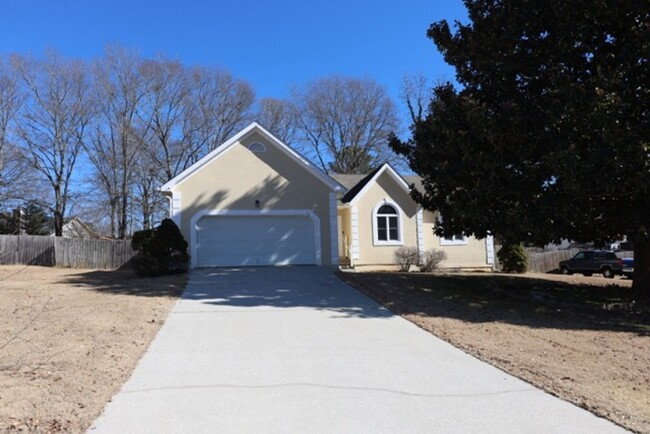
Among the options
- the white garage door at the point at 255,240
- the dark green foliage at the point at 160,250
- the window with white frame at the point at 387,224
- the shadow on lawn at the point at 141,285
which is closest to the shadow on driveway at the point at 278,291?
the shadow on lawn at the point at 141,285

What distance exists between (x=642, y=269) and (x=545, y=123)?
224 inches

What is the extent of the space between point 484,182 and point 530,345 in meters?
5.25

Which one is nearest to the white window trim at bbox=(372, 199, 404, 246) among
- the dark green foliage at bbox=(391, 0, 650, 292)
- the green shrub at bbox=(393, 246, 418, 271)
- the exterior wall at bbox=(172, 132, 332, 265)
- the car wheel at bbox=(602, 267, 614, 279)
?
the green shrub at bbox=(393, 246, 418, 271)

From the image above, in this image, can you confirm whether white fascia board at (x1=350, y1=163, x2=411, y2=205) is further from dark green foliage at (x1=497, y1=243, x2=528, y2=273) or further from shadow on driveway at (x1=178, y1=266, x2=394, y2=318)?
dark green foliage at (x1=497, y1=243, x2=528, y2=273)

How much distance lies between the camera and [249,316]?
32.9 feet

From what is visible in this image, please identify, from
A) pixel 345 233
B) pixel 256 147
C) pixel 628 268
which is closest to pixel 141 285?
pixel 256 147

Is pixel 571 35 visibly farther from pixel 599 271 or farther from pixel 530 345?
pixel 599 271

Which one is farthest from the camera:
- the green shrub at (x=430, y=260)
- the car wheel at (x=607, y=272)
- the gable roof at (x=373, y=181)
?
the car wheel at (x=607, y=272)

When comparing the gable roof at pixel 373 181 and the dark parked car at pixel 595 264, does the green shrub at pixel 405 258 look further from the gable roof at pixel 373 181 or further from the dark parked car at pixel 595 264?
the dark parked car at pixel 595 264

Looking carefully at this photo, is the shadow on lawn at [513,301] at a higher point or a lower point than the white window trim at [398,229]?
lower

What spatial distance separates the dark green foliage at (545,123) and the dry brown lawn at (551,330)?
73.4 inches

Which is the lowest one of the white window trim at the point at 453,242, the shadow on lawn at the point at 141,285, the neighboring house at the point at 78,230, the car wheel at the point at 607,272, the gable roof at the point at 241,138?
the car wheel at the point at 607,272

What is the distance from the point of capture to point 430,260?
23234 mm

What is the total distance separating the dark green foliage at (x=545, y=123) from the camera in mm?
10930
